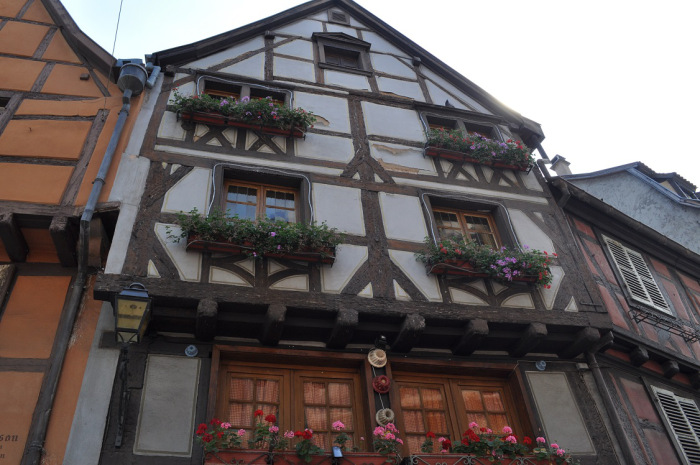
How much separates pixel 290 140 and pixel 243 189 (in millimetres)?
1141

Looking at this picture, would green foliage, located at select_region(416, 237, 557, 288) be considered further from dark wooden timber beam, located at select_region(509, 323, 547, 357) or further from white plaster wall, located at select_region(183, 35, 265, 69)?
white plaster wall, located at select_region(183, 35, 265, 69)

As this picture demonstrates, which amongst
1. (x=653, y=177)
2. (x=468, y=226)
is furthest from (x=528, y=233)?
(x=653, y=177)

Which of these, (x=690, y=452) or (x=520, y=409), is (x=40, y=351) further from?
(x=690, y=452)

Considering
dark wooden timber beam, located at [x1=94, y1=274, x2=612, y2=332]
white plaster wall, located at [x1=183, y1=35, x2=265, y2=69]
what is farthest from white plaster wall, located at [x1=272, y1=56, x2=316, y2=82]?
dark wooden timber beam, located at [x1=94, y1=274, x2=612, y2=332]

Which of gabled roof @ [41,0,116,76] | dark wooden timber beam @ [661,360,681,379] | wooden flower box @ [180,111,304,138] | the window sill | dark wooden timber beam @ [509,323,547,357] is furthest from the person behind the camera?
the window sill

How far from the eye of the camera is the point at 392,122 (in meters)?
9.59

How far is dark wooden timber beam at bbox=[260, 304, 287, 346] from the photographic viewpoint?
625cm

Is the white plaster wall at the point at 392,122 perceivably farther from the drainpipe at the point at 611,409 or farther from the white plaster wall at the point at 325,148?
the drainpipe at the point at 611,409

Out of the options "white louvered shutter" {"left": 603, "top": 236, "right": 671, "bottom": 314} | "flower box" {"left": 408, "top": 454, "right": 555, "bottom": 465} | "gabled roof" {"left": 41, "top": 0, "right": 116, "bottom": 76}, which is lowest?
"flower box" {"left": 408, "top": 454, "right": 555, "bottom": 465}

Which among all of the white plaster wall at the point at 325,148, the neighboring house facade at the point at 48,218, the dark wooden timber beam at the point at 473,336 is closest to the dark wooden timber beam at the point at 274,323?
the neighboring house facade at the point at 48,218

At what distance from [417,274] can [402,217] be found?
3.33 ft

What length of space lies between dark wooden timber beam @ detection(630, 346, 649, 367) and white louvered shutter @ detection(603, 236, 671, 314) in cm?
135

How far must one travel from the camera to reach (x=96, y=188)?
6.72 m

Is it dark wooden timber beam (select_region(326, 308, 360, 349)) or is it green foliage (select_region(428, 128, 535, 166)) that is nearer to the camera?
dark wooden timber beam (select_region(326, 308, 360, 349))
